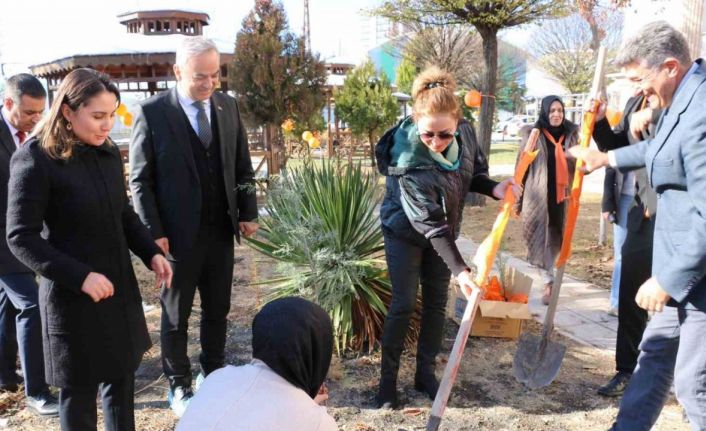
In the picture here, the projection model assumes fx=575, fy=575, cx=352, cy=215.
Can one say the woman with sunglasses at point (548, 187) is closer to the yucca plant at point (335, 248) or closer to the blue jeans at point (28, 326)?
the yucca plant at point (335, 248)

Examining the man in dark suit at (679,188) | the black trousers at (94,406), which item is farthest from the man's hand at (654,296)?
the black trousers at (94,406)

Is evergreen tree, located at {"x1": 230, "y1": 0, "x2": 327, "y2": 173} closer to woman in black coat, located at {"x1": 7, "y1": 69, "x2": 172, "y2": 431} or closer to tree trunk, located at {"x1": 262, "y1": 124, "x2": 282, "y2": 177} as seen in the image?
tree trunk, located at {"x1": 262, "y1": 124, "x2": 282, "y2": 177}

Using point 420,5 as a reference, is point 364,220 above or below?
below

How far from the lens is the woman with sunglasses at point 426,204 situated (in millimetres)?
2709

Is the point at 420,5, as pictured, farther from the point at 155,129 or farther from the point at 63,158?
the point at 63,158

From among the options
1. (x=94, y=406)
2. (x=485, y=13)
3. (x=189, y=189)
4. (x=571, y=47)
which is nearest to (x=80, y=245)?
(x=94, y=406)

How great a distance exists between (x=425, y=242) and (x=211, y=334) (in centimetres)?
133

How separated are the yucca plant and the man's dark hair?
1.53 meters

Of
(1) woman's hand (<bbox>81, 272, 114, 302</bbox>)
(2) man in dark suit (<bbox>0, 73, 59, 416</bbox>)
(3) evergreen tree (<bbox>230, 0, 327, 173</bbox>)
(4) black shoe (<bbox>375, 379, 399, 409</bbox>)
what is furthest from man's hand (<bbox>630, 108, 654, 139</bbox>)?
(3) evergreen tree (<bbox>230, 0, 327, 173</bbox>)

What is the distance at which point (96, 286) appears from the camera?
2.07m

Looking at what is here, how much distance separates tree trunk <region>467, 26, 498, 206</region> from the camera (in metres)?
8.94

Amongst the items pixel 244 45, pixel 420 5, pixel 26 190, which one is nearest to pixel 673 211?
pixel 26 190

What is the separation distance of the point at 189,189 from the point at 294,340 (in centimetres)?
165

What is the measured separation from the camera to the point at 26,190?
2.04 m
